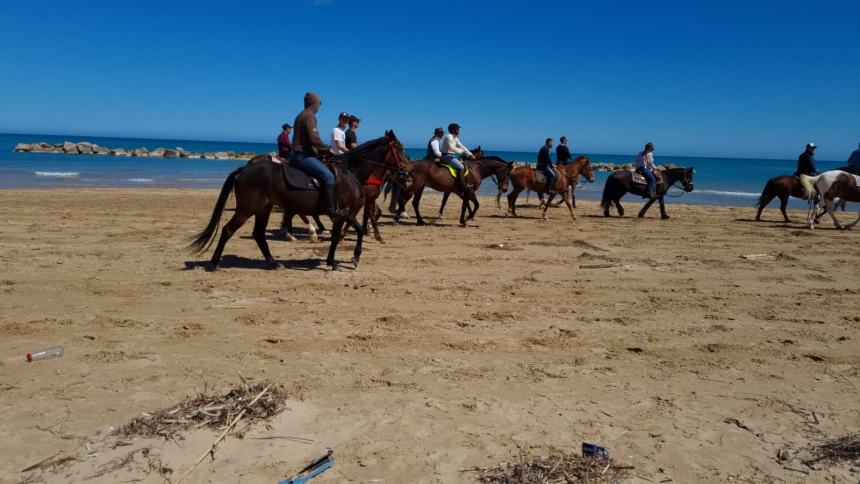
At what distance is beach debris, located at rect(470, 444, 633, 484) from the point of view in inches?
138

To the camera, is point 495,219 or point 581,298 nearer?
point 581,298

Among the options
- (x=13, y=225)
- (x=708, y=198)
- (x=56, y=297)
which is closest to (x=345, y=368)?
(x=56, y=297)

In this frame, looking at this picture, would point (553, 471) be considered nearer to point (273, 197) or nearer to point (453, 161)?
point (273, 197)

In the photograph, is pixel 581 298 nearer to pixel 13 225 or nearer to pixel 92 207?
pixel 13 225

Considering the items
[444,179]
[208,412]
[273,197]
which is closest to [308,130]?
[273,197]

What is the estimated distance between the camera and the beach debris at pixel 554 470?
11.5ft

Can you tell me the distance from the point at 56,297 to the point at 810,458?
7972 millimetres

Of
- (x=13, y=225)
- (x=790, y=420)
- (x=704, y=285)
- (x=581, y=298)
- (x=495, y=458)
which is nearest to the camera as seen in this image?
(x=495, y=458)

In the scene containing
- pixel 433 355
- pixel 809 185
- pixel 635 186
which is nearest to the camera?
pixel 433 355

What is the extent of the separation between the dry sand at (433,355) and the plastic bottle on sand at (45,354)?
99 millimetres

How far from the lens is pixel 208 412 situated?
417 cm

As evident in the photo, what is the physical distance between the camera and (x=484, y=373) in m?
5.25

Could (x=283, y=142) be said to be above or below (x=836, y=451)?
above

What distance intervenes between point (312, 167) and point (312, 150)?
0.26 meters
